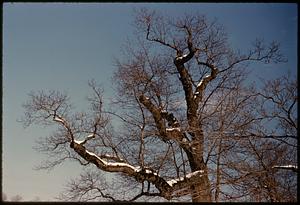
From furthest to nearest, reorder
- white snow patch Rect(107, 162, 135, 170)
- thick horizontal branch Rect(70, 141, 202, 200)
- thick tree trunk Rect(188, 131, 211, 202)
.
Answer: white snow patch Rect(107, 162, 135, 170) < thick horizontal branch Rect(70, 141, 202, 200) < thick tree trunk Rect(188, 131, 211, 202)

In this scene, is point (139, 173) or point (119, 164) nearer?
point (139, 173)

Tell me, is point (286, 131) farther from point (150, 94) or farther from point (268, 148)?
point (150, 94)

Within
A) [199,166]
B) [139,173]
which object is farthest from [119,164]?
[199,166]

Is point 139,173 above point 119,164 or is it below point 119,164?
below

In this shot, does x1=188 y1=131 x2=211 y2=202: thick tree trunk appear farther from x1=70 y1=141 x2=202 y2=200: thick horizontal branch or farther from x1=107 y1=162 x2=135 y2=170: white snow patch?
x1=107 y1=162 x2=135 y2=170: white snow patch

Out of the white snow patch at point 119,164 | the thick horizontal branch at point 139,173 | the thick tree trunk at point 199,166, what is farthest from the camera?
the white snow patch at point 119,164

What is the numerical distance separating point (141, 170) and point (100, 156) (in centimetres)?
79

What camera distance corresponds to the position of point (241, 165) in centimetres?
522

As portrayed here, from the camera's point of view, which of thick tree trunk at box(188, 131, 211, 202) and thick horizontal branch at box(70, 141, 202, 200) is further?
thick horizontal branch at box(70, 141, 202, 200)

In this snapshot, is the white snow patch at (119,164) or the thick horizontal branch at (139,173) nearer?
the thick horizontal branch at (139,173)

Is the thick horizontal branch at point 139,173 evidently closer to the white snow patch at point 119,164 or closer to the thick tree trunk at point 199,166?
the white snow patch at point 119,164

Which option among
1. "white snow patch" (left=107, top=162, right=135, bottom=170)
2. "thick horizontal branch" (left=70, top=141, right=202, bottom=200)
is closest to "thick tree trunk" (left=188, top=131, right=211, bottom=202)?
"thick horizontal branch" (left=70, top=141, right=202, bottom=200)

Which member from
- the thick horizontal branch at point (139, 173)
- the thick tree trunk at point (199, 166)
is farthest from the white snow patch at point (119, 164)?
the thick tree trunk at point (199, 166)

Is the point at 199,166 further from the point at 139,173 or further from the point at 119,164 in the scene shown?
the point at 119,164
